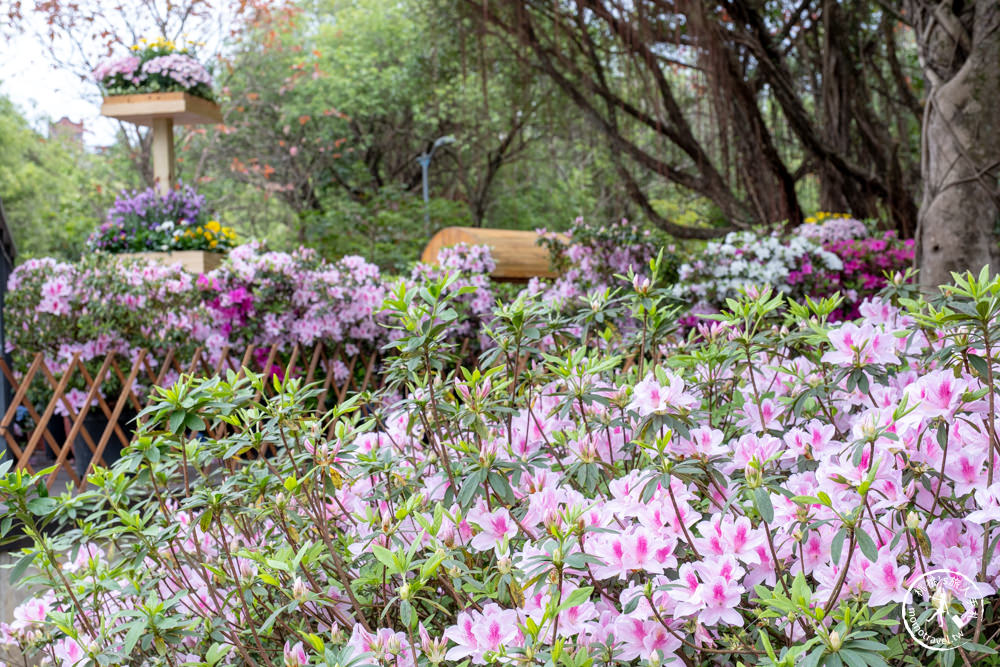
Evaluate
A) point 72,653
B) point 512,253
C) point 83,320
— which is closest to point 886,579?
point 72,653

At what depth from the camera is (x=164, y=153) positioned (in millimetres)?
6781

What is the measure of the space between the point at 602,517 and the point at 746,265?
4.37 metres

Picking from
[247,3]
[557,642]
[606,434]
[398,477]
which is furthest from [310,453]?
[247,3]

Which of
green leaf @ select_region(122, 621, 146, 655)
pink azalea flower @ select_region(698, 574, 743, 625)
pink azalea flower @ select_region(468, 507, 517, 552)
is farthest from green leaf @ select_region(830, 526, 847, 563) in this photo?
green leaf @ select_region(122, 621, 146, 655)

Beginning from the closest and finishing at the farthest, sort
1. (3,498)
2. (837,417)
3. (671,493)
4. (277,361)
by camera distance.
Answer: (671,493), (3,498), (837,417), (277,361)

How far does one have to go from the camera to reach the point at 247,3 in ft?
32.6

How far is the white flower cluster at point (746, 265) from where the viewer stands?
5184 millimetres

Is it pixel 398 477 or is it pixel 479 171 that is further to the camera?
pixel 479 171

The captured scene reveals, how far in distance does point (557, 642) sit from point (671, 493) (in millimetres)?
237

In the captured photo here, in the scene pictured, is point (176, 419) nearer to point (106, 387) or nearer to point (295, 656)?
point (295, 656)

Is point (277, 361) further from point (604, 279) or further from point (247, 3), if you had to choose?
point (247, 3)

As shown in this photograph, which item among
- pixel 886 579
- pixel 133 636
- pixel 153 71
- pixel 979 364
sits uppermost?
pixel 153 71

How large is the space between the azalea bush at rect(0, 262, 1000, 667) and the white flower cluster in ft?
11.6

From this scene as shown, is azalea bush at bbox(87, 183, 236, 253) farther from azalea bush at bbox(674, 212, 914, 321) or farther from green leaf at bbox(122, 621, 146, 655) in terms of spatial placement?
green leaf at bbox(122, 621, 146, 655)
